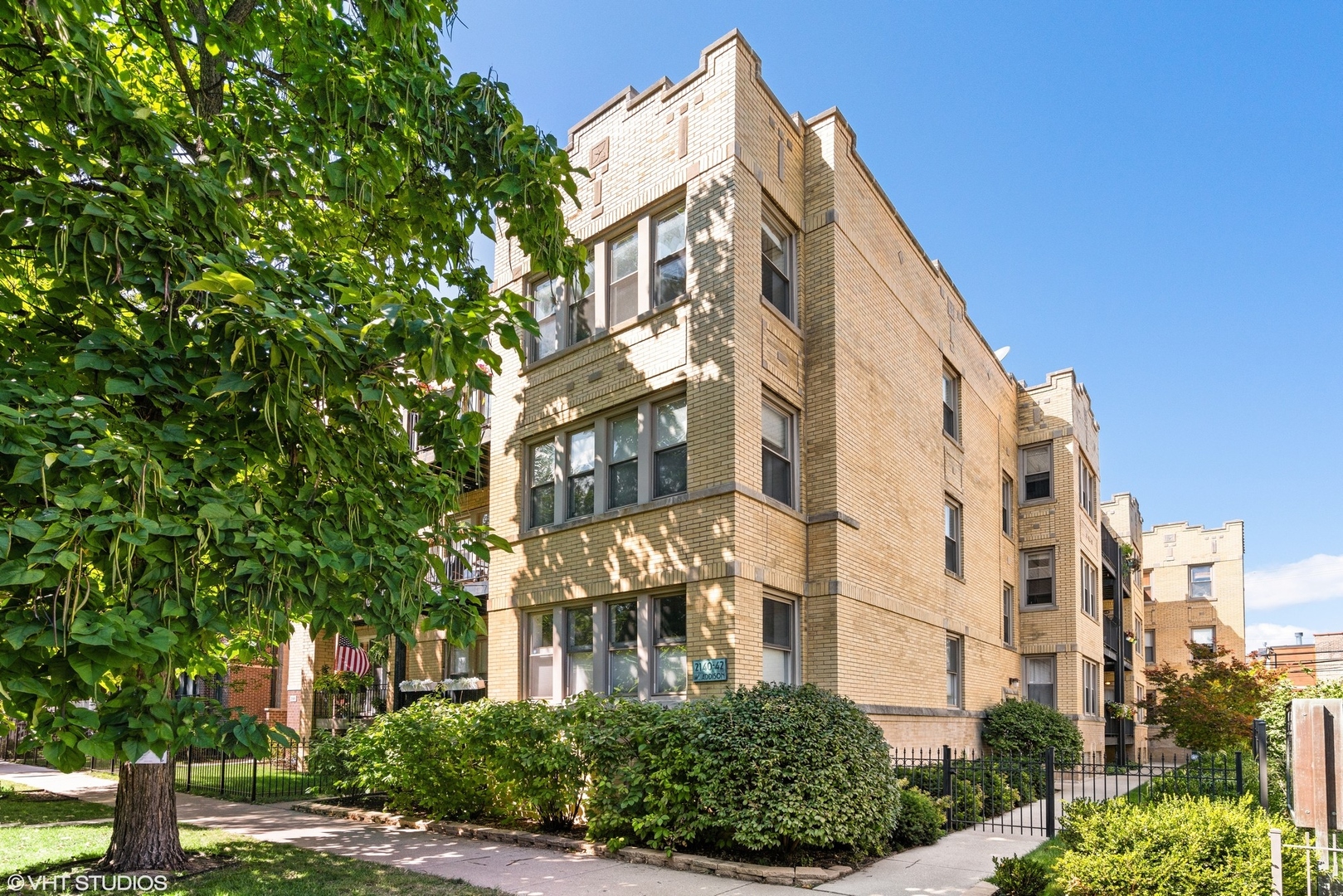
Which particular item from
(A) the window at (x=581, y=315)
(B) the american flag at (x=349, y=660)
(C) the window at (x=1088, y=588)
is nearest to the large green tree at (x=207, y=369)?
(A) the window at (x=581, y=315)

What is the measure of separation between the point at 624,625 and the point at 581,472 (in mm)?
2835

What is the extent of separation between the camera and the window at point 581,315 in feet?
53.6

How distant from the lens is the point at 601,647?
1473cm

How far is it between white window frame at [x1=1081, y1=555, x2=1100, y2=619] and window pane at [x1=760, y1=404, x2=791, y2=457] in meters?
17.1

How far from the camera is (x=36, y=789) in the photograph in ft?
56.3

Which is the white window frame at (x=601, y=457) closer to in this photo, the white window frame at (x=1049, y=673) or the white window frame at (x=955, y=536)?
the white window frame at (x=955, y=536)

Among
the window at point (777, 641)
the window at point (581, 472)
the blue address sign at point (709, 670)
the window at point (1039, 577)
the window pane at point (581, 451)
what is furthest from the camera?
the window at point (1039, 577)

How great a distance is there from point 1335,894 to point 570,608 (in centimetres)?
1071

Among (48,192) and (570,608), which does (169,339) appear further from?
(570,608)

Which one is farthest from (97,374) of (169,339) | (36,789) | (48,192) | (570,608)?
(36,789)

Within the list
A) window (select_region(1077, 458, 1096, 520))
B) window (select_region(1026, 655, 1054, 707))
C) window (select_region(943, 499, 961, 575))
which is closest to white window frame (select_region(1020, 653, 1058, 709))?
window (select_region(1026, 655, 1054, 707))

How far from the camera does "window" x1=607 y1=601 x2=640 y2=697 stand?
46.8 feet

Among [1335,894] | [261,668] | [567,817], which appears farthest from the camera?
[261,668]

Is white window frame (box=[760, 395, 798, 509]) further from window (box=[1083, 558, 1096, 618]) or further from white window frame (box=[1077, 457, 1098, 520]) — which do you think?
window (box=[1083, 558, 1096, 618])
